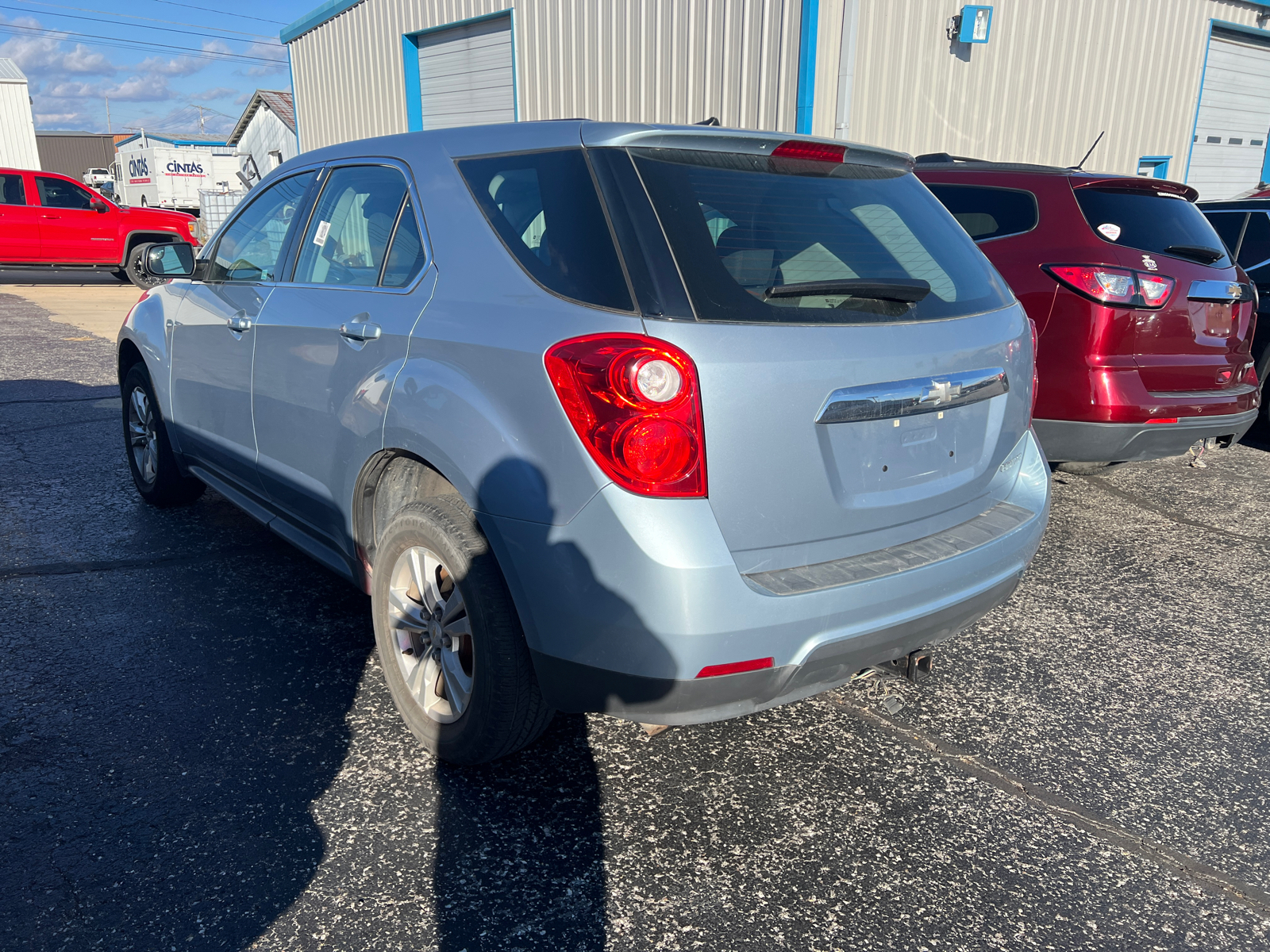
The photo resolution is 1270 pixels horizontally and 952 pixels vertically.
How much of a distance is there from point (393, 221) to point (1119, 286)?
3.39 metres

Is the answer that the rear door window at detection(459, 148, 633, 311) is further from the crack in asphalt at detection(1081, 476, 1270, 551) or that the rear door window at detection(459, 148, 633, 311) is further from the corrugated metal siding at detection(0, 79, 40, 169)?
the corrugated metal siding at detection(0, 79, 40, 169)

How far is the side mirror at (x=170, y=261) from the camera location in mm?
4219

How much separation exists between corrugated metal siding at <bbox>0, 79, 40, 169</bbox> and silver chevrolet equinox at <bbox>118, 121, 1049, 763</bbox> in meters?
47.2

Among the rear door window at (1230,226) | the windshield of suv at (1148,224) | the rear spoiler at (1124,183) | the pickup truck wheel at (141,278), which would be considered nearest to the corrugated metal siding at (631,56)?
the rear door window at (1230,226)

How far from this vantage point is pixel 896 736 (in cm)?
290

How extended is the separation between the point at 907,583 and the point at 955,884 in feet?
2.37

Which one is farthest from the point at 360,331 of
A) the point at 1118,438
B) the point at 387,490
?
the point at 1118,438

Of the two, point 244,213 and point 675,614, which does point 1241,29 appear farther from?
point 675,614

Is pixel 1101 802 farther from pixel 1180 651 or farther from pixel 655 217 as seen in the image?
pixel 655 217

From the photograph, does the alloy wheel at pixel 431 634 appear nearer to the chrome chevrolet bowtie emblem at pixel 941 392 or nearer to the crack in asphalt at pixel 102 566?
the chrome chevrolet bowtie emblem at pixel 941 392

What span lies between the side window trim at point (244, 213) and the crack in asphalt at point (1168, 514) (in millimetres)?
4573

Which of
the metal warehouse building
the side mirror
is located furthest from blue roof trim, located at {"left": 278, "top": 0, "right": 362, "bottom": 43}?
the side mirror

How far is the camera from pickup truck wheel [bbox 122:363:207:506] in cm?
459

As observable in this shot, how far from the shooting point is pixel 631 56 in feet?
37.2
